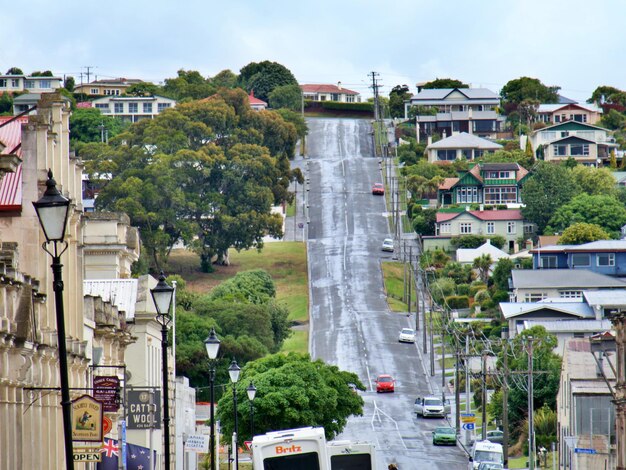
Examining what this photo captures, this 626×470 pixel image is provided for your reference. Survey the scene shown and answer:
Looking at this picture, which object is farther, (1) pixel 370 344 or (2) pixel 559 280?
(2) pixel 559 280

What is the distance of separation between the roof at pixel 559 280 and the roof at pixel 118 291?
98251 mm

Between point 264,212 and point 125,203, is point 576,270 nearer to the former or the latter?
point 264,212

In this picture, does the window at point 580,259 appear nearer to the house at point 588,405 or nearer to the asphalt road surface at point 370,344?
the asphalt road surface at point 370,344

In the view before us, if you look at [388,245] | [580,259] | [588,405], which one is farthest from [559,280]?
[588,405]

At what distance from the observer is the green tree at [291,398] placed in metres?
91.9

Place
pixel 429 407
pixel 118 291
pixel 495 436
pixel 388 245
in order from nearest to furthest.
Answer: pixel 118 291 → pixel 495 436 → pixel 429 407 → pixel 388 245

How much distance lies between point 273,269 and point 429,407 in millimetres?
61888

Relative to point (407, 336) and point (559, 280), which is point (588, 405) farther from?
point (559, 280)

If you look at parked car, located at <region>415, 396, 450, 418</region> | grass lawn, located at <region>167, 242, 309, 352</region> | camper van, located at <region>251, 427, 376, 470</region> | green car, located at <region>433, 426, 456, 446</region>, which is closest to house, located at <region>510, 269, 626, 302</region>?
grass lawn, located at <region>167, 242, 309, 352</region>

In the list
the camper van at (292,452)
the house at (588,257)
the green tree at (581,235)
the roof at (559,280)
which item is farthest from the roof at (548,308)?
the camper van at (292,452)

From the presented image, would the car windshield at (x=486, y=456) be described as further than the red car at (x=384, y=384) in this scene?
No

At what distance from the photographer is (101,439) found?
37.0 m

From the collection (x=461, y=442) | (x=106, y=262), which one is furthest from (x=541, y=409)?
(x=106, y=262)

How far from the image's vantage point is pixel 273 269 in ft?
583
